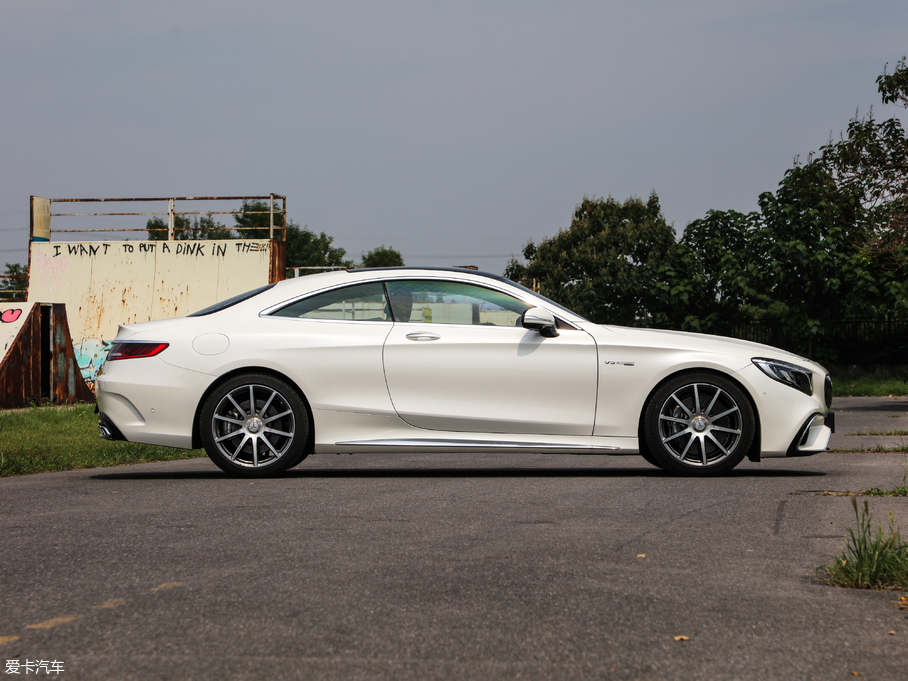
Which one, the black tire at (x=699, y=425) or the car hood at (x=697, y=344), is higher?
the car hood at (x=697, y=344)

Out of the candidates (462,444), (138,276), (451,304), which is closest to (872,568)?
(462,444)

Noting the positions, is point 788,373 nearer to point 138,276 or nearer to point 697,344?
point 697,344

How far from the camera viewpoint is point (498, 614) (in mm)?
3547

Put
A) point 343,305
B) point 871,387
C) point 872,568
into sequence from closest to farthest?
point 872,568, point 343,305, point 871,387

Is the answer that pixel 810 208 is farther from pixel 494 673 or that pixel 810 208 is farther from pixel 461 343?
pixel 494 673

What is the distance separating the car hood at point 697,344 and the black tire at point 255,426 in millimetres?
2281

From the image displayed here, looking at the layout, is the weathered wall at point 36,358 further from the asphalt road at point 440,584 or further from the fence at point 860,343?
the fence at point 860,343

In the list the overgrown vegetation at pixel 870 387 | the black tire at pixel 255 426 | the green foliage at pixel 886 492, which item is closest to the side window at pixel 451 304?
the black tire at pixel 255 426

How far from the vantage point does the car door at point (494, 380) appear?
746cm

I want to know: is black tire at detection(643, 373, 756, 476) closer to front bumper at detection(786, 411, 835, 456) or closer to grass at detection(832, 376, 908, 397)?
front bumper at detection(786, 411, 835, 456)

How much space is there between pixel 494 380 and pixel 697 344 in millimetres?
1476

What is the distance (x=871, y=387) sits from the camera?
2614cm

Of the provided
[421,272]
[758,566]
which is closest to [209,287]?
[421,272]

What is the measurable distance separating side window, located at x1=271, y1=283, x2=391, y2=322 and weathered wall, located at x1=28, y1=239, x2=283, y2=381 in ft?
57.7
